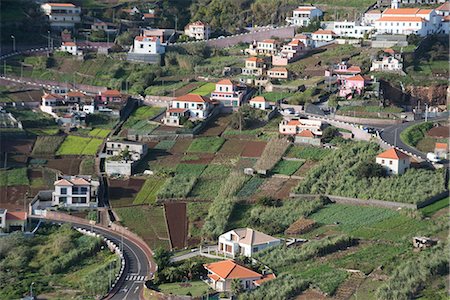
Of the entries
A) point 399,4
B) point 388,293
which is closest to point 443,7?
point 399,4

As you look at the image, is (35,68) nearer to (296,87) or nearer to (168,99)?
(168,99)

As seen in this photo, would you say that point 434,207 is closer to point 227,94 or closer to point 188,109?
point 188,109

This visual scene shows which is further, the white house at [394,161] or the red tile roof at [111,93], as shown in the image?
the red tile roof at [111,93]

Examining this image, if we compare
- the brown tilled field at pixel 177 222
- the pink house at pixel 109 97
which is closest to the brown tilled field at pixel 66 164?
the brown tilled field at pixel 177 222

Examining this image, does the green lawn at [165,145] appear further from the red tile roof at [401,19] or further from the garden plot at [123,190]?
the red tile roof at [401,19]

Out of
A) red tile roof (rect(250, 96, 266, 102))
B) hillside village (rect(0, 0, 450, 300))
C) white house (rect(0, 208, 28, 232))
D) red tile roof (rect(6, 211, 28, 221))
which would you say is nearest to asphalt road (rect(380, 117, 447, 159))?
hillside village (rect(0, 0, 450, 300))

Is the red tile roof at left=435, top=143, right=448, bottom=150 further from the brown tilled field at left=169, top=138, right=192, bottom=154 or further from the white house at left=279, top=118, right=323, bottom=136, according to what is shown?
the brown tilled field at left=169, top=138, right=192, bottom=154
